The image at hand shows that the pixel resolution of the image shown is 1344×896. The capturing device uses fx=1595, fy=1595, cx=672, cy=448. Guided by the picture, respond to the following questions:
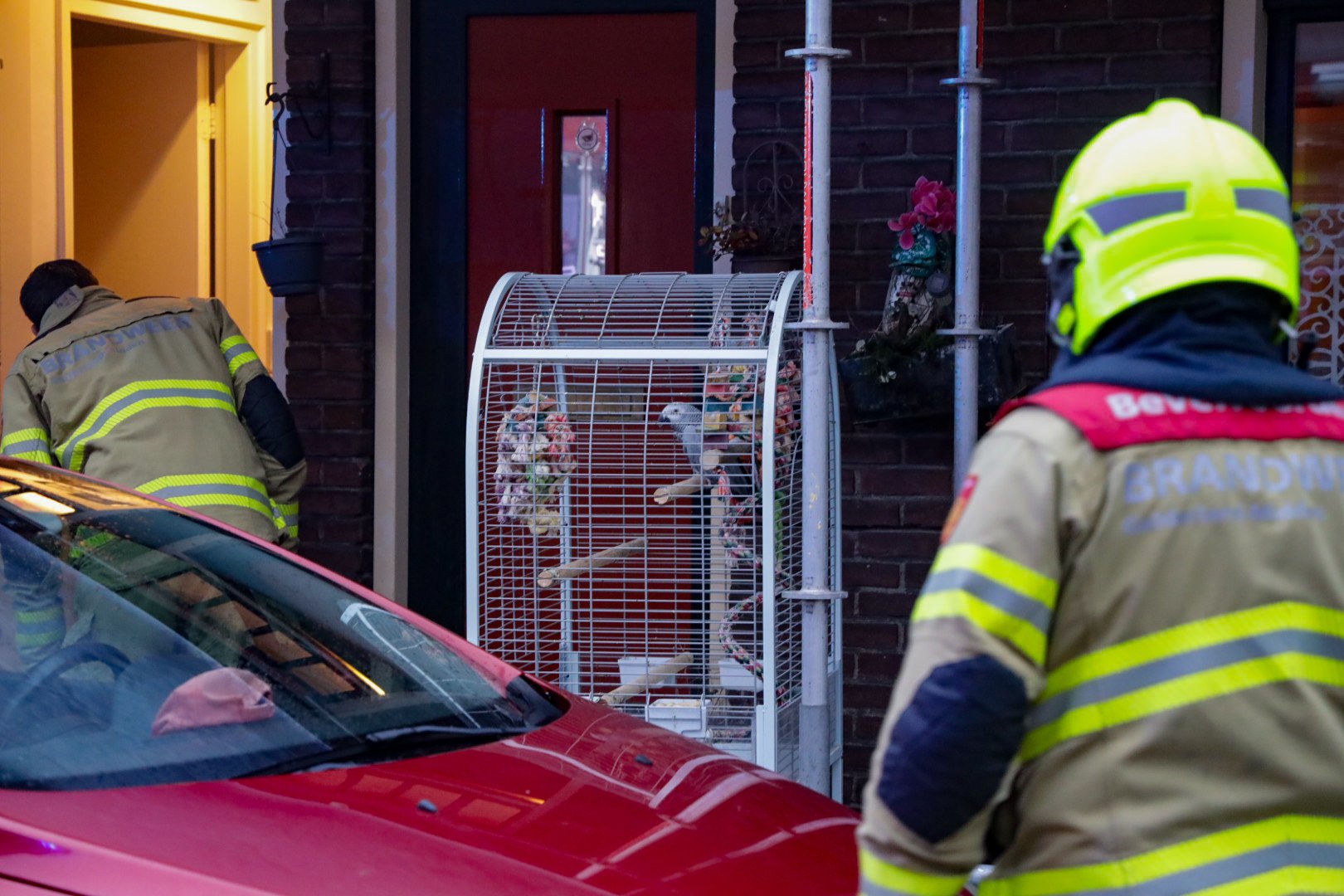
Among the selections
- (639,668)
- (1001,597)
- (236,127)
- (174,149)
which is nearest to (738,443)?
(639,668)

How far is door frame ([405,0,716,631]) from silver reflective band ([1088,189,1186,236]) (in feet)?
12.9

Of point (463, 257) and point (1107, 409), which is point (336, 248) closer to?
point (463, 257)

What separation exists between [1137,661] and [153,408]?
3363mm

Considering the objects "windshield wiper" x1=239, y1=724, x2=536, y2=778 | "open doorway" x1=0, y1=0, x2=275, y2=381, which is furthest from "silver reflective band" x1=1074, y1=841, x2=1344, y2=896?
"open doorway" x1=0, y1=0, x2=275, y2=381

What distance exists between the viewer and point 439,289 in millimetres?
5445

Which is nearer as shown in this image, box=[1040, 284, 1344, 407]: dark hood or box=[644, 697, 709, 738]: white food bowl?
box=[1040, 284, 1344, 407]: dark hood

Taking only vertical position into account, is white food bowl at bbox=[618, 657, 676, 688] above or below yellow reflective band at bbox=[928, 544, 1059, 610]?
A: below

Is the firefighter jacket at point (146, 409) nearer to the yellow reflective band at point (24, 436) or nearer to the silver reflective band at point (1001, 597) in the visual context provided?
the yellow reflective band at point (24, 436)

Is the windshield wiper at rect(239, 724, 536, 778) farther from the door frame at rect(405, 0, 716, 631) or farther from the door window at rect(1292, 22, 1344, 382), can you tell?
the door window at rect(1292, 22, 1344, 382)

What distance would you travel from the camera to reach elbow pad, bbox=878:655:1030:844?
57.2 inches

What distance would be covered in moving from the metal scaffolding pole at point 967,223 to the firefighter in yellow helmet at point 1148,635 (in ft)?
7.08

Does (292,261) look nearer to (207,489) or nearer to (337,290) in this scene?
(337,290)

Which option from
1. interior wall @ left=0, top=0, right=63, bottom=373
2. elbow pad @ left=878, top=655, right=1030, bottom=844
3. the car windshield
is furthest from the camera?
interior wall @ left=0, top=0, right=63, bottom=373

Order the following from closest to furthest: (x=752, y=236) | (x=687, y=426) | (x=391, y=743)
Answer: (x=391, y=743) < (x=687, y=426) < (x=752, y=236)
